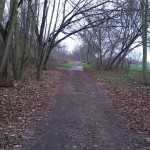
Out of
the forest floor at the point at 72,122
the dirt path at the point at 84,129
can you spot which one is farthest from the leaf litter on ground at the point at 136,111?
the dirt path at the point at 84,129

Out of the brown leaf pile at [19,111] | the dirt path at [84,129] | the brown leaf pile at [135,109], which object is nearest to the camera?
the dirt path at [84,129]

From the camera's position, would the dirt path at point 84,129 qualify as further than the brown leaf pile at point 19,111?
No

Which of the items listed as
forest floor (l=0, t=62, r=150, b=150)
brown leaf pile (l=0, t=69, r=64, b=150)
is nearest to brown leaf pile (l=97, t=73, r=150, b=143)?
forest floor (l=0, t=62, r=150, b=150)

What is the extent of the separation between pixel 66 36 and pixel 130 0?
37.6 feet

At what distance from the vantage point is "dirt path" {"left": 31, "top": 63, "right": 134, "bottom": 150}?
18.1 ft

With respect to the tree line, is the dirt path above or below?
below

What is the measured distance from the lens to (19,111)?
8.24 m

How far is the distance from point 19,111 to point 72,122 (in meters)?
2.02

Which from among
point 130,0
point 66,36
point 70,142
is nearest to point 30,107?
point 70,142

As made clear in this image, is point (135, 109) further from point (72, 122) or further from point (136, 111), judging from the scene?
point (72, 122)

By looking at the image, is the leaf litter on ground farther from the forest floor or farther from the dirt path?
the dirt path

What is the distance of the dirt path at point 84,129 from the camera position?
552 cm

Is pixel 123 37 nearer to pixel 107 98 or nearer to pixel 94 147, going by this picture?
pixel 107 98

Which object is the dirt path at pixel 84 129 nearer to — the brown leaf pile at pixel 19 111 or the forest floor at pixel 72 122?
the forest floor at pixel 72 122
